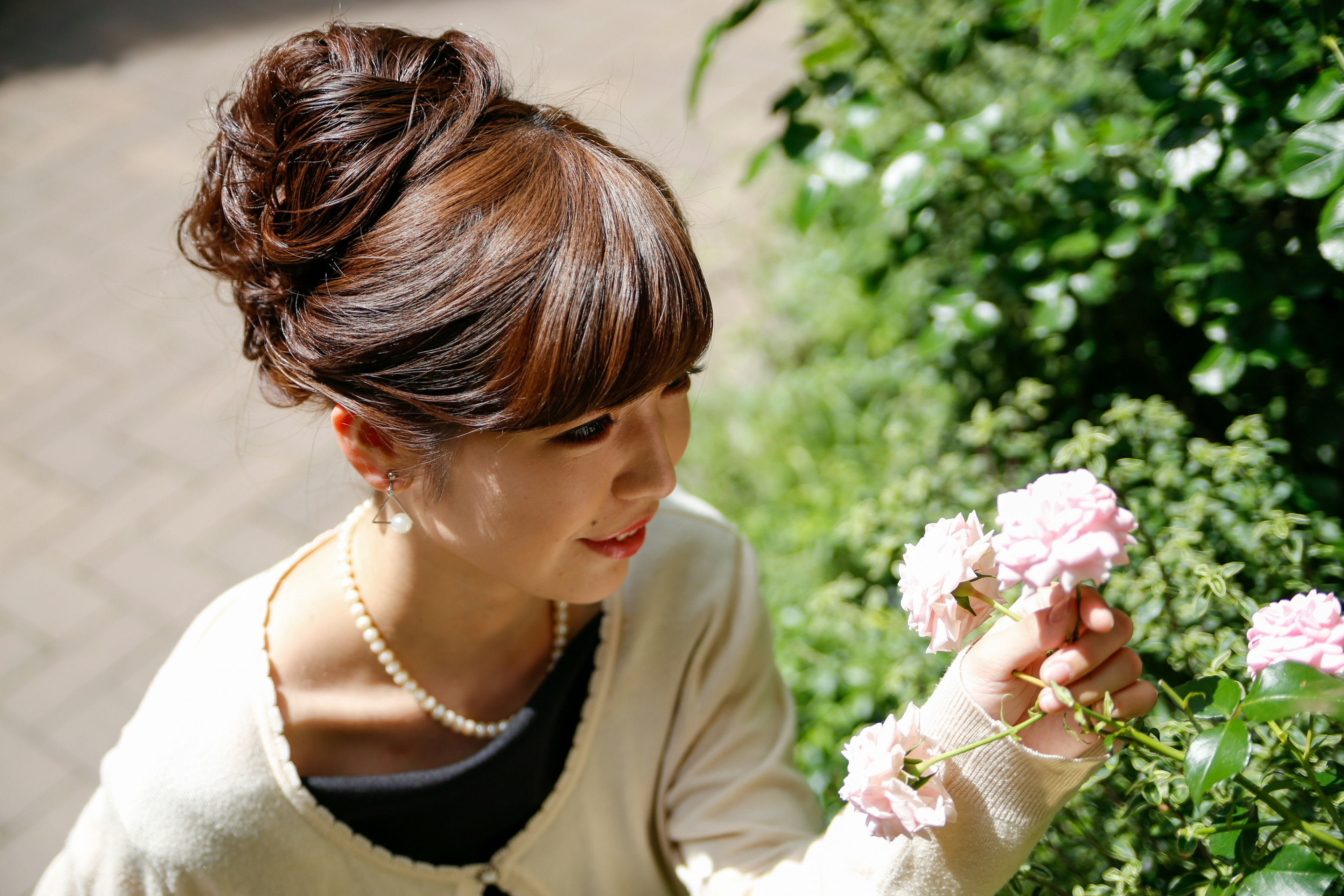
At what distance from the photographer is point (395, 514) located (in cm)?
138

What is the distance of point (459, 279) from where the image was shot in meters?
1.10

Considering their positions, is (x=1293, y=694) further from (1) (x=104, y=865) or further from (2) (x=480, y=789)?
(1) (x=104, y=865)

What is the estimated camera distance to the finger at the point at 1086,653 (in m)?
0.92

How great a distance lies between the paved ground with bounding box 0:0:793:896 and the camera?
3.07 metres

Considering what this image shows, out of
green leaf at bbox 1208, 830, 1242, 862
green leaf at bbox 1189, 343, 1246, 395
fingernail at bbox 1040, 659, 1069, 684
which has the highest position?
fingernail at bbox 1040, 659, 1069, 684

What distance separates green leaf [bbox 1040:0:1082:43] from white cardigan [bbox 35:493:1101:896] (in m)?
0.88

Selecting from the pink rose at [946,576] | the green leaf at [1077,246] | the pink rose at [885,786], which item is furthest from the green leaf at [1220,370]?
the pink rose at [885,786]

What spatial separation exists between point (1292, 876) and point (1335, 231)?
75cm

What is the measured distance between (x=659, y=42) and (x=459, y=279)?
4.84 meters

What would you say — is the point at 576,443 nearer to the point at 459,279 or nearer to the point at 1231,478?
the point at 459,279

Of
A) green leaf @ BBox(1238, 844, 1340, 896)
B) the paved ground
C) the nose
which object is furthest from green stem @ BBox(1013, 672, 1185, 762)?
the paved ground

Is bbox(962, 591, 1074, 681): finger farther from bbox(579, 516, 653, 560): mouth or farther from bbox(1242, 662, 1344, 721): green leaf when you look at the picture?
bbox(579, 516, 653, 560): mouth

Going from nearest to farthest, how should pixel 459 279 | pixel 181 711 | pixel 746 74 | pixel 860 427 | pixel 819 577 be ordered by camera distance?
1. pixel 459 279
2. pixel 181 711
3. pixel 819 577
4. pixel 860 427
5. pixel 746 74

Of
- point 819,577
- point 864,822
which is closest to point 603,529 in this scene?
point 864,822
